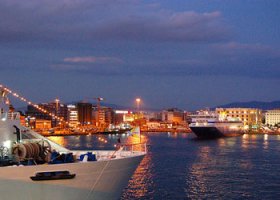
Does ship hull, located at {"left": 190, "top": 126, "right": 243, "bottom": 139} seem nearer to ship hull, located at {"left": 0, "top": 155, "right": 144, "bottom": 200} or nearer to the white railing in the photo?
the white railing

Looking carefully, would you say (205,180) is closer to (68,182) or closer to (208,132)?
(68,182)

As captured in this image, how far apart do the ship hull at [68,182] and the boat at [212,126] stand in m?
93.2

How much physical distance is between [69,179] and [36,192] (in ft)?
3.43

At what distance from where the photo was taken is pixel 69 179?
14.0m

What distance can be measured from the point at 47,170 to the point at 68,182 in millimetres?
811

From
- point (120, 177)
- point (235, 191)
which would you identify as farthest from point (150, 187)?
point (120, 177)

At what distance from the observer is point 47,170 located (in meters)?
13.7

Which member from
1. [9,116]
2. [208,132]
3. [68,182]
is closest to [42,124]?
[208,132]

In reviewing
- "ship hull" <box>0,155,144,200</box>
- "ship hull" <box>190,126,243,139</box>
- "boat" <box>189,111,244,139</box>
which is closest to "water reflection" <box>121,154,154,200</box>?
"ship hull" <box>0,155,144,200</box>

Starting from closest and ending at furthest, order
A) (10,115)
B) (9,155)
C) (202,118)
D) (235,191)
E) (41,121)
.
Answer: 1. (9,155)
2. (10,115)
3. (235,191)
4. (202,118)
5. (41,121)

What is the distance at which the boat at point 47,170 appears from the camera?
13.5m

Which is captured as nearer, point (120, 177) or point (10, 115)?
point (120, 177)

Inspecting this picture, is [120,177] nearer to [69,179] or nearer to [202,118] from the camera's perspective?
[69,179]

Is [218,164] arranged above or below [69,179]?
below
